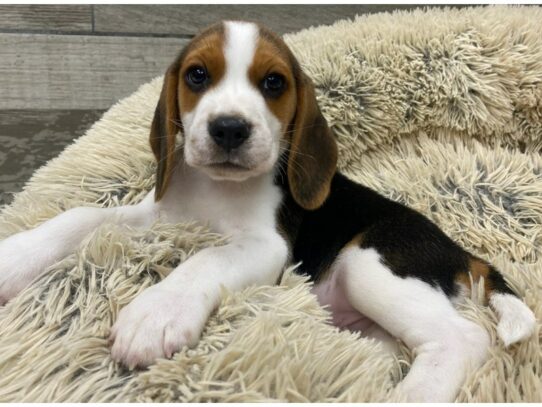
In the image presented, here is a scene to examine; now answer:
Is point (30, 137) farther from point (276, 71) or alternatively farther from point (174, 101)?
point (276, 71)

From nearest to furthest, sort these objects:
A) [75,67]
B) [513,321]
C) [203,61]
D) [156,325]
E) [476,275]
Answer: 1. [156,325]
2. [513,321]
3. [203,61]
4. [476,275]
5. [75,67]

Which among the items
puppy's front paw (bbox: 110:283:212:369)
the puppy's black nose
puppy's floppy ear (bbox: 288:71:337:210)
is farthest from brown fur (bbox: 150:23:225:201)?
puppy's front paw (bbox: 110:283:212:369)

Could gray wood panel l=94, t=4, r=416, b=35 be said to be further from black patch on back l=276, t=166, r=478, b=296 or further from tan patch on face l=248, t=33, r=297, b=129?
black patch on back l=276, t=166, r=478, b=296

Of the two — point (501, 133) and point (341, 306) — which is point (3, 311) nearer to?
point (341, 306)

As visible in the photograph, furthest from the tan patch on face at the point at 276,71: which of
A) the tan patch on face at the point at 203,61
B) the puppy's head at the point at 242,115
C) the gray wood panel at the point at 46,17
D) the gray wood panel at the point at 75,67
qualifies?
the gray wood panel at the point at 46,17

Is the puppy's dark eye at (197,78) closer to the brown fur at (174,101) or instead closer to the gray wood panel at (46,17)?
the brown fur at (174,101)

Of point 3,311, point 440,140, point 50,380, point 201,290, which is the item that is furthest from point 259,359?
point 440,140

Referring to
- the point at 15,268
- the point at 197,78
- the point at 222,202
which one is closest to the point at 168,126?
the point at 197,78
